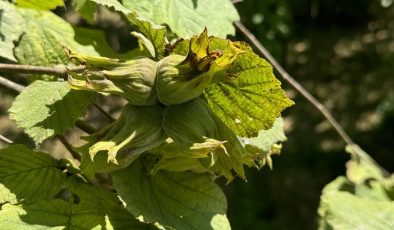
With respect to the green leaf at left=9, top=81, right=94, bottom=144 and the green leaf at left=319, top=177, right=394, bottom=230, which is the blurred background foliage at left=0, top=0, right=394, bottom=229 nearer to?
the green leaf at left=319, top=177, right=394, bottom=230

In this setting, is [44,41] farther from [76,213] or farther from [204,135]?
[204,135]

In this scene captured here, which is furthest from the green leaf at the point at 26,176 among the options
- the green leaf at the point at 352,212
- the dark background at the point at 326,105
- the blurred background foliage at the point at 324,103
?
the dark background at the point at 326,105

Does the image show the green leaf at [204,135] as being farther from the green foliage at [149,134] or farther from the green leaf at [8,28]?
the green leaf at [8,28]

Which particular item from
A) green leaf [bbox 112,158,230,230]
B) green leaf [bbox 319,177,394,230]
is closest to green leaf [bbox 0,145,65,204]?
green leaf [bbox 112,158,230,230]

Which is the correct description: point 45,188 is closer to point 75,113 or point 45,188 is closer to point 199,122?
point 75,113

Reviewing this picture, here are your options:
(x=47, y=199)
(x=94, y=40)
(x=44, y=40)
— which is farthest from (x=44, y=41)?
(x=47, y=199)
